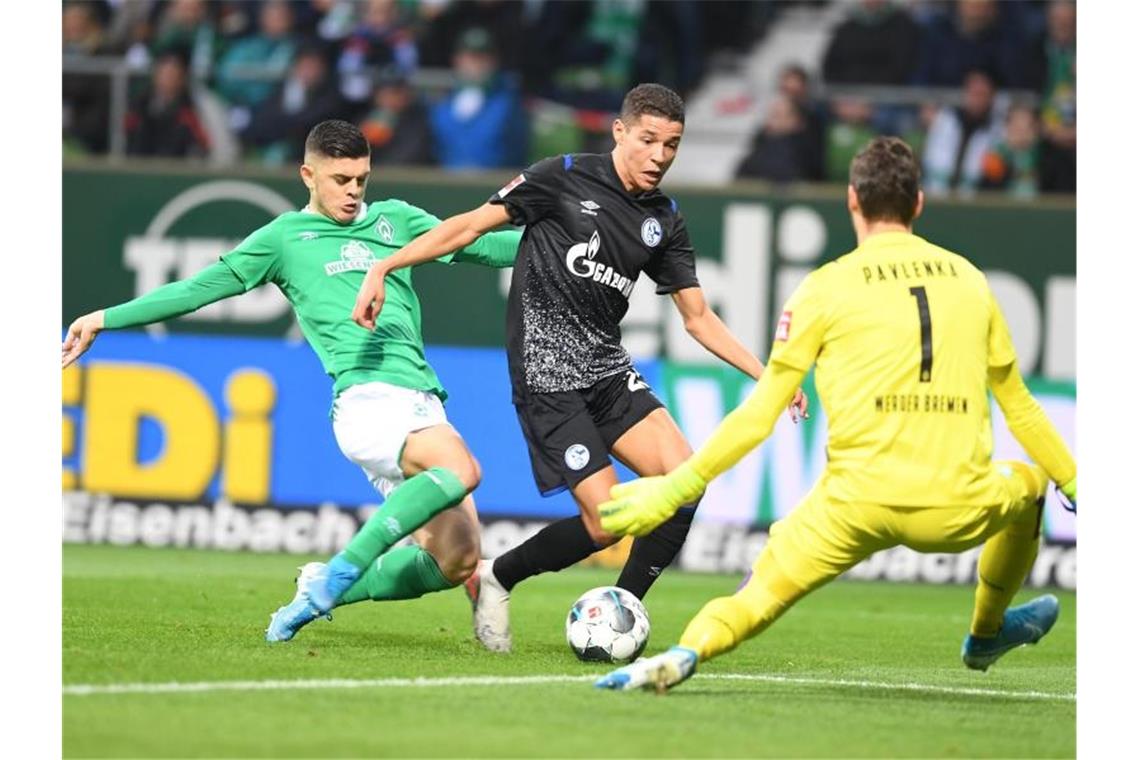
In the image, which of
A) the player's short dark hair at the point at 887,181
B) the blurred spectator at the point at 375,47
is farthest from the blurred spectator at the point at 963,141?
the player's short dark hair at the point at 887,181

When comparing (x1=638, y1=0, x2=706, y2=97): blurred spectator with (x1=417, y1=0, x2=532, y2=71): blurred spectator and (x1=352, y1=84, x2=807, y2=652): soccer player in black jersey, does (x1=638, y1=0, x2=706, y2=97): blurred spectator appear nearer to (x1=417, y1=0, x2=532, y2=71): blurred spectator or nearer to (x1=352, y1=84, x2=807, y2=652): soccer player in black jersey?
(x1=417, y1=0, x2=532, y2=71): blurred spectator

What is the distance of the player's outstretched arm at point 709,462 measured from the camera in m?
6.64

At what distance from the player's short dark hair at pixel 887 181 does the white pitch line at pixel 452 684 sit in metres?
2.08

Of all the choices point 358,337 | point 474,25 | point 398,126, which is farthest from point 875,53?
point 358,337

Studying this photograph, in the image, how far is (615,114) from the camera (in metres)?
17.5

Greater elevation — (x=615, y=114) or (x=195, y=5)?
(x=195, y=5)

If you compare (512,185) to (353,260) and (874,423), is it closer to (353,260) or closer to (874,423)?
(353,260)

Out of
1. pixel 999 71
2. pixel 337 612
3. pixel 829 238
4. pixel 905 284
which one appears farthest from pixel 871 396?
pixel 999 71

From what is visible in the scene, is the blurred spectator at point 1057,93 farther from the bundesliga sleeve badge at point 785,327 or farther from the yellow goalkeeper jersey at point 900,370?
the bundesliga sleeve badge at point 785,327

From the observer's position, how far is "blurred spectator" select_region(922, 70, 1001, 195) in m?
16.9

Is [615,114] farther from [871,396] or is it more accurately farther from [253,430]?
[871,396]

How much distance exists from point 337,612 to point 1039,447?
182 inches

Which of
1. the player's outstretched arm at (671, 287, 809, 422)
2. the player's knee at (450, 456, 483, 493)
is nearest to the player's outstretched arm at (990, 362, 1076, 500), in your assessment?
the player's outstretched arm at (671, 287, 809, 422)
